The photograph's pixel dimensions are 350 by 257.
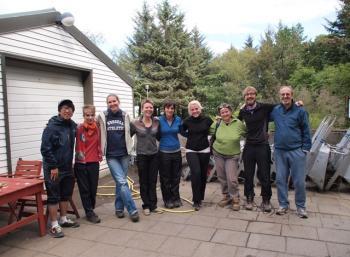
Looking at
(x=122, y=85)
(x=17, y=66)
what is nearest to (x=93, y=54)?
(x=122, y=85)

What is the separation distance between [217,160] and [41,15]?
3.98 meters

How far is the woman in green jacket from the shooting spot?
4.83 m

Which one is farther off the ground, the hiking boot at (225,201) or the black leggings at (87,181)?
the black leggings at (87,181)

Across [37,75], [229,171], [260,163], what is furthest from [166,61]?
[260,163]

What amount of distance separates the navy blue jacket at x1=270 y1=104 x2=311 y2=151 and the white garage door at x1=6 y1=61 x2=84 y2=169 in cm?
415

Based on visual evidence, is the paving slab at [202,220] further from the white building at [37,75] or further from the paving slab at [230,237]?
the white building at [37,75]

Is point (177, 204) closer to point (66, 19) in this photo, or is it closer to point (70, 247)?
point (70, 247)

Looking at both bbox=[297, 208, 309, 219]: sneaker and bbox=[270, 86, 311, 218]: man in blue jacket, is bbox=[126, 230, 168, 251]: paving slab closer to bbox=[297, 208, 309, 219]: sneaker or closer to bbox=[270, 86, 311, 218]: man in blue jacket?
bbox=[270, 86, 311, 218]: man in blue jacket

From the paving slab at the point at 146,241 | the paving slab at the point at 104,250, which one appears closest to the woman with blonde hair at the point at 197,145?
the paving slab at the point at 146,241

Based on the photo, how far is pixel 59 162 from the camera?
402 centimetres

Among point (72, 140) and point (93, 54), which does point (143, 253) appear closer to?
point (72, 140)

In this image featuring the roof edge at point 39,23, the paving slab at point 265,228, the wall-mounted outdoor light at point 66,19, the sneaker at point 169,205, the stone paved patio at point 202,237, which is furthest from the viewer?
the wall-mounted outdoor light at point 66,19

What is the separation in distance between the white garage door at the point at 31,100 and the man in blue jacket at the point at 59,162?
1885 millimetres

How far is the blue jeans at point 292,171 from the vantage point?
175 inches
